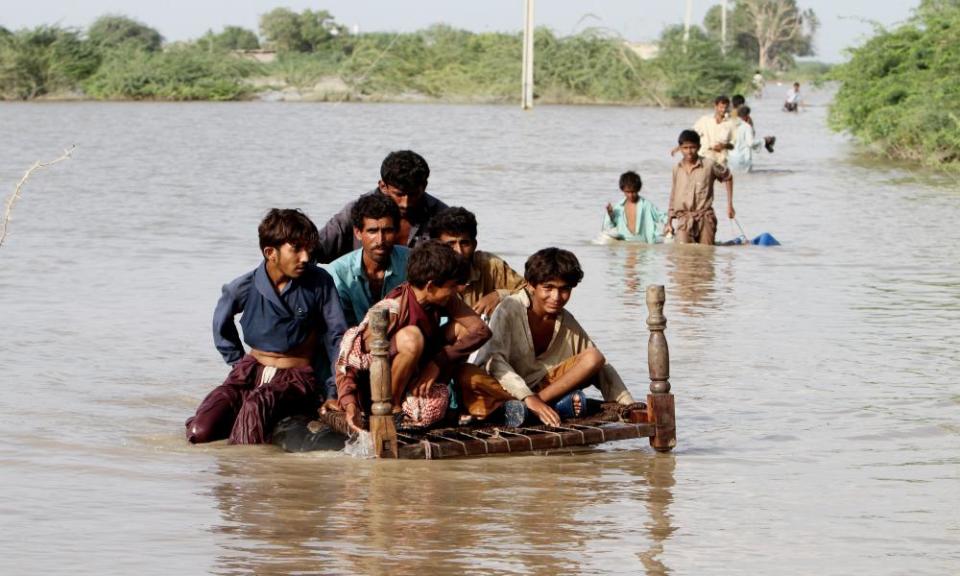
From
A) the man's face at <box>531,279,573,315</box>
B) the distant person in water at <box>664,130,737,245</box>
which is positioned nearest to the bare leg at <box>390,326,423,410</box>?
the man's face at <box>531,279,573,315</box>

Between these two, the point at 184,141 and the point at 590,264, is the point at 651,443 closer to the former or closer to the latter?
the point at 590,264

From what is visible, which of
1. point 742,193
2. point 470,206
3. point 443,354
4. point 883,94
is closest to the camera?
point 443,354

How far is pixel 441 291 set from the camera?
6.45m

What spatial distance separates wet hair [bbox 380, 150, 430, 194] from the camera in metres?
7.27

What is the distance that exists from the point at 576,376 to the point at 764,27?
106 m

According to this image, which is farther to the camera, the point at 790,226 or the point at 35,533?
the point at 790,226

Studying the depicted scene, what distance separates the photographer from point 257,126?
3994cm

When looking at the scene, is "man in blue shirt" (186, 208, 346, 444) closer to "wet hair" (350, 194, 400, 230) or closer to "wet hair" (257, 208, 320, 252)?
"wet hair" (257, 208, 320, 252)

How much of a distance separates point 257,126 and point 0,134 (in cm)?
727

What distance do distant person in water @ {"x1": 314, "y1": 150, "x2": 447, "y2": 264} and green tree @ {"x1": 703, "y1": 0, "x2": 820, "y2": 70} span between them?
3836 inches

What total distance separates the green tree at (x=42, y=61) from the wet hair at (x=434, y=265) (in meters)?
53.2

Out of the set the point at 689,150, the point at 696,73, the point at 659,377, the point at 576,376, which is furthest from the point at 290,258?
the point at 696,73

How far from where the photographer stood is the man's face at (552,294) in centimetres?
684

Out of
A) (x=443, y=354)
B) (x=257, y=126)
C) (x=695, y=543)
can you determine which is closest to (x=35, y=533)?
(x=443, y=354)
